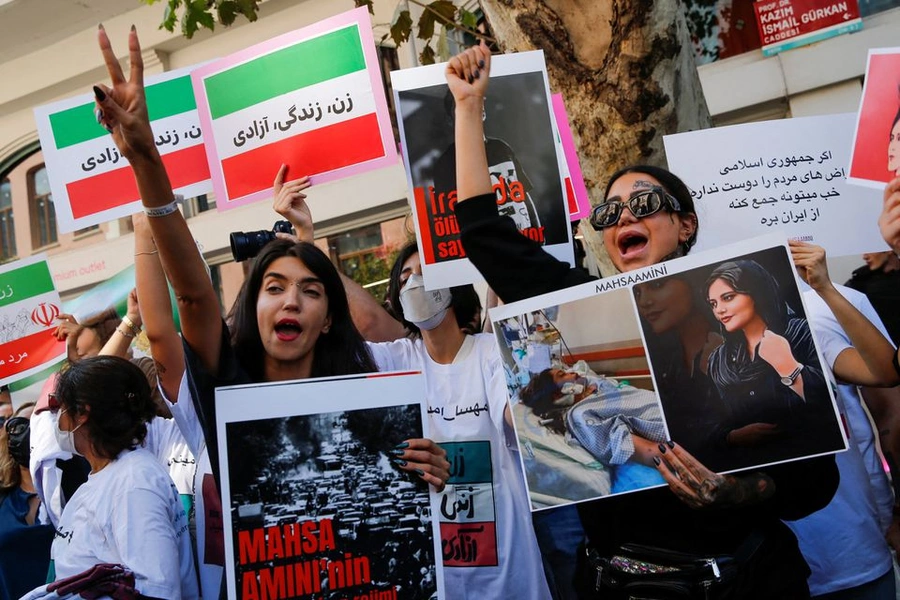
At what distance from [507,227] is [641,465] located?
1.90ft

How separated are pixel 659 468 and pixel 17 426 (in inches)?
126

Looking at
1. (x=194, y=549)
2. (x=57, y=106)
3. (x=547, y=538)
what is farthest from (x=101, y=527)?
(x=57, y=106)

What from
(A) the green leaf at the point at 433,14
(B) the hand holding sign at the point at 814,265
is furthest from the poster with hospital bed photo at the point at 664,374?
(A) the green leaf at the point at 433,14

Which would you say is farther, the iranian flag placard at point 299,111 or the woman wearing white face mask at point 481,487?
the iranian flag placard at point 299,111

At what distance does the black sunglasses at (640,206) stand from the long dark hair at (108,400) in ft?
4.88

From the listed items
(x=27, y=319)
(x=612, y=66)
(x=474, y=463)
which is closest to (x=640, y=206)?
(x=474, y=463)

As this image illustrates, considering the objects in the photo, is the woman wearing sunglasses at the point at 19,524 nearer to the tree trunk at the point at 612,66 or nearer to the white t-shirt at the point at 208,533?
the white t-shirt at the point at 208,533

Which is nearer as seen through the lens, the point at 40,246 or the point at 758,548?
the point at 758,548

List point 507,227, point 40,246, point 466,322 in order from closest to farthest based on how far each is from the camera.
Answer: point 507,227
point 466,322
point 40,246

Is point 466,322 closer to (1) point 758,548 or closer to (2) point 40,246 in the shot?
(1) point 758,548

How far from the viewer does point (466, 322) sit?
121 inches

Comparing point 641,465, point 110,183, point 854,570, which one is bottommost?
point 854,570

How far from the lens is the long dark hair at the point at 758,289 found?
175 centimetres

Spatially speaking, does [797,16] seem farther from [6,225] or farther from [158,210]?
[6,225]
